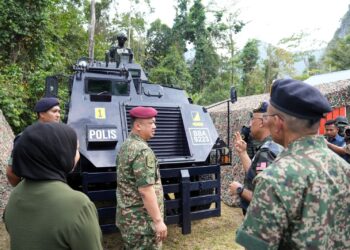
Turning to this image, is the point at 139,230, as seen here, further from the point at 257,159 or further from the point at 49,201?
the point at 49,201

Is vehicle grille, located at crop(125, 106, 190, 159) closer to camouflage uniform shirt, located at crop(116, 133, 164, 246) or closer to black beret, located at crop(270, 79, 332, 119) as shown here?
camouflage uniform shirt, located at crop(116, 133, 164, 246)

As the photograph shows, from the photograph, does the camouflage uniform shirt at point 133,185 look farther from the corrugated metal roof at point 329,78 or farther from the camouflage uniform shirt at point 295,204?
the corrugated metal roof at point 329,78

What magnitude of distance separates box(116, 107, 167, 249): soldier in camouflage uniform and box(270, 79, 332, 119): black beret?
154cm

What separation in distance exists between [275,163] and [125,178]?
1.76m

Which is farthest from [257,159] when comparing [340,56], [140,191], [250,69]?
[340,56]

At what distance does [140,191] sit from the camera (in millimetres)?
2789

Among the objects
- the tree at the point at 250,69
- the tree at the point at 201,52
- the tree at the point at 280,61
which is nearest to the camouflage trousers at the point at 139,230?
the tree at the point at 201,52

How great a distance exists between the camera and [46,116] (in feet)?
12.4

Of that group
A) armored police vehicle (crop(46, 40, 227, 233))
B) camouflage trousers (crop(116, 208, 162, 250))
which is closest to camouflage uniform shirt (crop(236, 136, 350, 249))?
camouflage trousers (crop(116, 208, 162, 250))

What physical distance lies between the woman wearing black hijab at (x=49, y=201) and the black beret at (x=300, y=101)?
2.71ft

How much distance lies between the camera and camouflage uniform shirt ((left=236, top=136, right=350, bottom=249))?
4.19 feet

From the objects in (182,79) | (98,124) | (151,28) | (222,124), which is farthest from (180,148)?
(151,28)

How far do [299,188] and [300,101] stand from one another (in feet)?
1.07

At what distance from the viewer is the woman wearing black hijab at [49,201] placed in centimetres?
138
